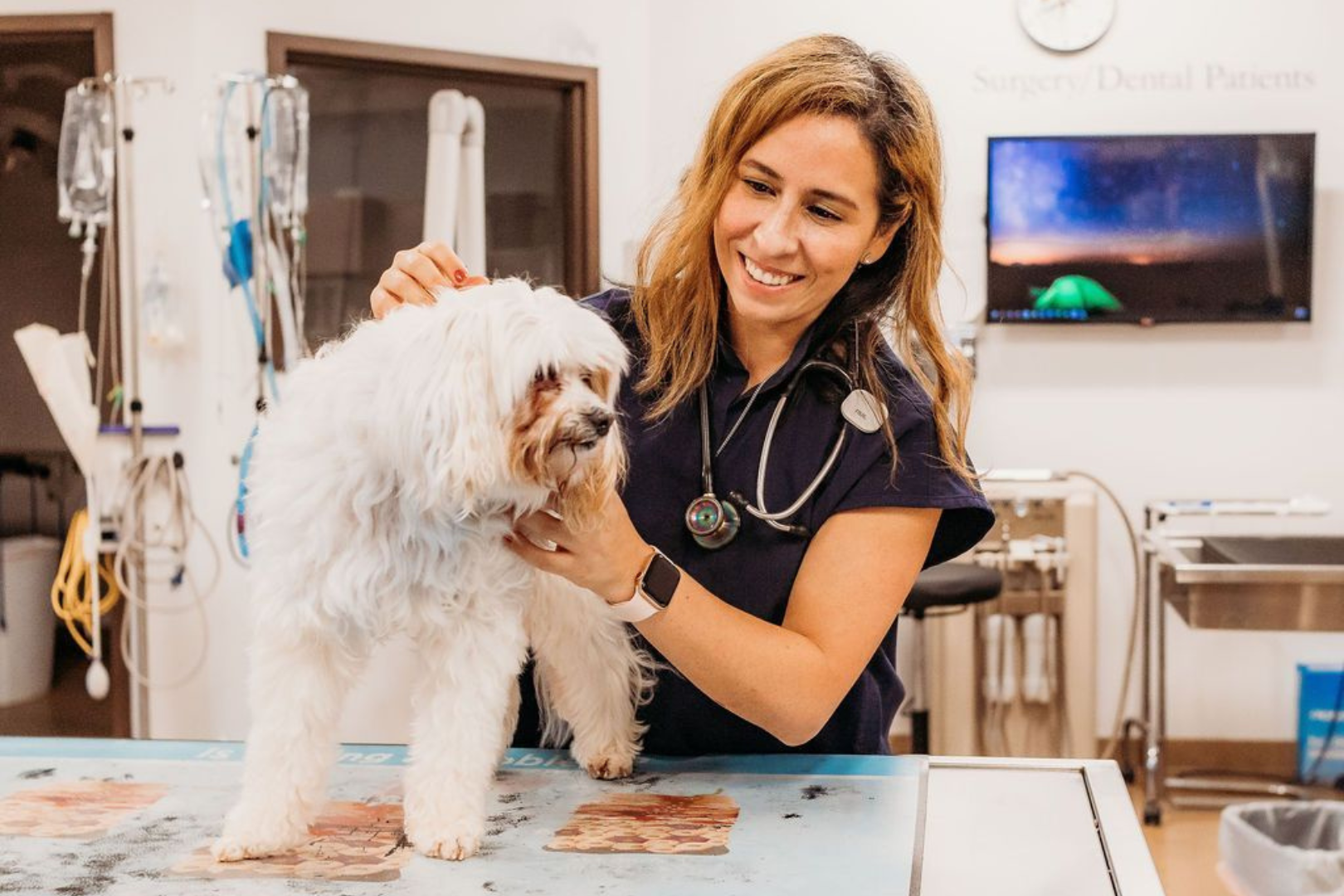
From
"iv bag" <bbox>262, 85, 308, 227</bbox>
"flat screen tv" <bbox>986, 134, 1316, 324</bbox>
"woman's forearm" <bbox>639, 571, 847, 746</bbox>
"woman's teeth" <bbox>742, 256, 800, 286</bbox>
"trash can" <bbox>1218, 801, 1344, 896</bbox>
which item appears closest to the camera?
"woman's forearm" <bbox>639, 571, 847, 746</bbox>

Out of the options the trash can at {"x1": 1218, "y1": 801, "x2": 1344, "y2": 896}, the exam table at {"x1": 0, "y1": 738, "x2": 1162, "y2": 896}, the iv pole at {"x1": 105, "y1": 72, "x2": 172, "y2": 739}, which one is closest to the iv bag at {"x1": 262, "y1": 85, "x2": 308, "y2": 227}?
the iv pole at {"x1": 105, "y1": 72, "x2": 172, "y2": 739}

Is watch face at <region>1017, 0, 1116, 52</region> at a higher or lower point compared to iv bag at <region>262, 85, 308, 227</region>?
higher

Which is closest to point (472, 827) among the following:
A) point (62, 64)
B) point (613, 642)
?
point (613, 642)

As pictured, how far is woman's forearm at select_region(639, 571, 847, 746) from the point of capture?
1438 millimetres

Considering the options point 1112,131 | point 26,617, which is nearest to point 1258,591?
point 1112,131

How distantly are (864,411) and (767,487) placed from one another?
0.16m

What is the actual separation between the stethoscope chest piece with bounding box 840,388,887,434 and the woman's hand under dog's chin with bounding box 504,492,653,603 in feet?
1.26

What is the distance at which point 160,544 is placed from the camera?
3.95m

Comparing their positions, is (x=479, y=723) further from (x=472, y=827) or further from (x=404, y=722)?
(x=404, y=722)

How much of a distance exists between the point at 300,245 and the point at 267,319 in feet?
0.98

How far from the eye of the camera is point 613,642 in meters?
1.66

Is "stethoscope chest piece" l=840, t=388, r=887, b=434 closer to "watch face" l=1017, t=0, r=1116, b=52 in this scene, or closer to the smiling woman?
the smiling woman

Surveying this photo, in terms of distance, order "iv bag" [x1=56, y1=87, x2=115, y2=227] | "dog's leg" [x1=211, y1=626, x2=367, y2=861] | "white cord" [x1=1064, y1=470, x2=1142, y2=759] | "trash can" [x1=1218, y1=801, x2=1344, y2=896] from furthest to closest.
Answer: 1. "white cord" [x1=1064, y1=470, x2=1142, y2=759]
2. "iv bag" [x1=56, y1=87, x2=115, y2=227]
3. "trash can" [x1=1218, y1=801, x2=1344, y2=896]
4. "dog's leg" [x1=211, y1=626, x2=367, y2=861]

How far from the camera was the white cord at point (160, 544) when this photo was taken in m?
3.86
